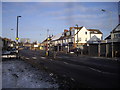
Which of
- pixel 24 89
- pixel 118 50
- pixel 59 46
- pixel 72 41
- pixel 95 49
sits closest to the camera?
pixel 24 89

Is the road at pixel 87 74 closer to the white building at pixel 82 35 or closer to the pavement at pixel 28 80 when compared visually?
the pavement at pixel 28 80

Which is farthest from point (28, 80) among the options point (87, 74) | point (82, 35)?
point (82, 35)

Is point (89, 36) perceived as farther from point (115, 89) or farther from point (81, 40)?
point (115, 89)

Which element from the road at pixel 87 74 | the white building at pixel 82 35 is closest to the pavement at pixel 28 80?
the road at pixel 87 74

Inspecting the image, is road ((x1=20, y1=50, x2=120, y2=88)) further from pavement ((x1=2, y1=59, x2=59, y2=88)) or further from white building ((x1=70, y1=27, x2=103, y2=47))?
white building ((x1=70, y1=27, x2=103, y2=47))

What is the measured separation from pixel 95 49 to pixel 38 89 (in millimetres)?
30689

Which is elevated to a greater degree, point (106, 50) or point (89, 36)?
point (89, 36)

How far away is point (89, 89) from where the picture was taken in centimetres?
641

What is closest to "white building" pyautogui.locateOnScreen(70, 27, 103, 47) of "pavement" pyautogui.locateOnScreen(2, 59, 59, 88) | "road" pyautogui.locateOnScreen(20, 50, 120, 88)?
"road" pyautogui.locateOnScreen(20, 50, 120, 88)

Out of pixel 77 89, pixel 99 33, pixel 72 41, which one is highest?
pixel 99 33

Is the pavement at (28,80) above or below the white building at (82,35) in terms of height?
below

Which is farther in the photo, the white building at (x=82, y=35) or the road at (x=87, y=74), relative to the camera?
the white building at (x=82, y=35)

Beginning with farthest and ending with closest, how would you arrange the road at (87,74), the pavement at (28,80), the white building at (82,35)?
the white building at (82,35), the road at (87,74), the pavement at (28,80)

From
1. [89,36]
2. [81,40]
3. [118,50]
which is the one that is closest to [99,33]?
[89,36]
